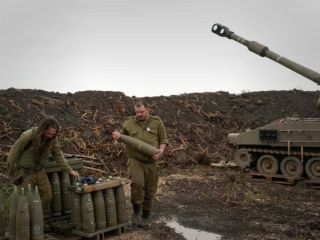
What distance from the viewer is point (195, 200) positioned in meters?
10.8

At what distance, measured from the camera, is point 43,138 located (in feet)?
23.7

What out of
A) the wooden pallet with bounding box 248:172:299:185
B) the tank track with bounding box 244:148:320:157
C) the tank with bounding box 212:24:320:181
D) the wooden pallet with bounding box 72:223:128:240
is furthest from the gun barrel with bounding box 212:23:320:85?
the wooden pallet with bounding box 72:223:128:240

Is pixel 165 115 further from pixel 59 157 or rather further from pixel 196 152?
pixel 59 157

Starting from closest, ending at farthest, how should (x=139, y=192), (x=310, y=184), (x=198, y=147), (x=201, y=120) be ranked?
(x=139, y=192) → (x=310, y=184) → (x=198, y=147) → (x=201, y=120)

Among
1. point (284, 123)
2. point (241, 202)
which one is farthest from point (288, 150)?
point (241, 202)

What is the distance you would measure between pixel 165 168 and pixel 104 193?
8.34m

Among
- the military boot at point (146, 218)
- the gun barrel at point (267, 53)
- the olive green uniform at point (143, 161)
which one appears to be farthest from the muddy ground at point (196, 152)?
the gun barrel at point (267, 53)

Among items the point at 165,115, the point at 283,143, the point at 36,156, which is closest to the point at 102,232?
the point at 36,156

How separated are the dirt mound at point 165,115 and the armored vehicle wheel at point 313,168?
4481mm

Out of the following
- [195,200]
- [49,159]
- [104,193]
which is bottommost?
[195,200]

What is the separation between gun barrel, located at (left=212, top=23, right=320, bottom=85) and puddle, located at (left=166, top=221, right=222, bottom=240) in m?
6.32

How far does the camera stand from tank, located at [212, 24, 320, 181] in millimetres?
12773

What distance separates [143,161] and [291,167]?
21.3 ft

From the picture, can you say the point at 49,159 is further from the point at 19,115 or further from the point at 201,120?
the point at 201,120
